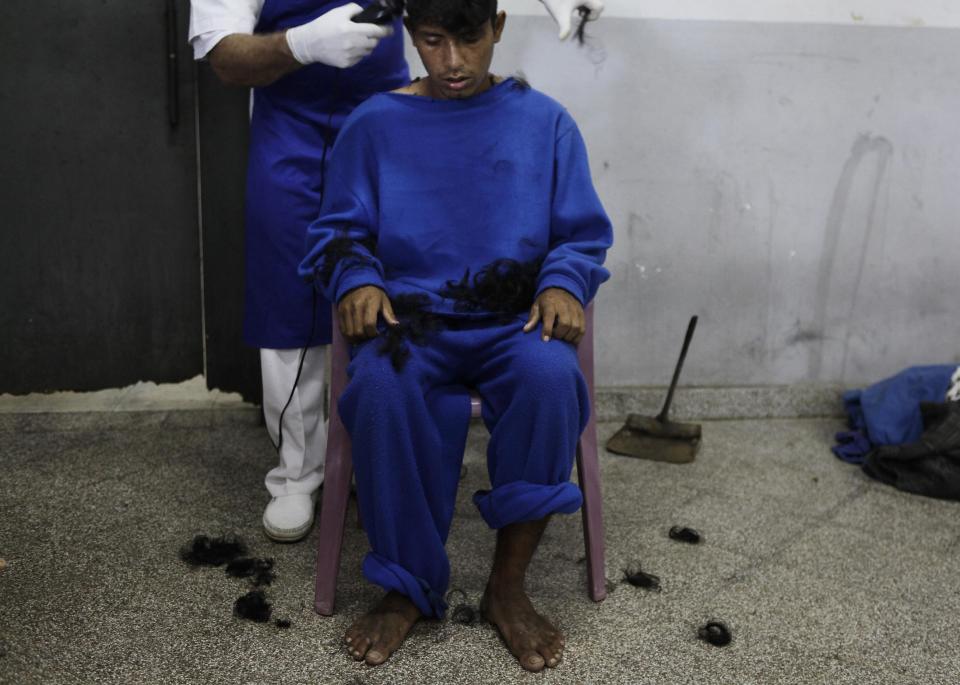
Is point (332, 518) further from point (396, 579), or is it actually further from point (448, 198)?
point (448, 198)

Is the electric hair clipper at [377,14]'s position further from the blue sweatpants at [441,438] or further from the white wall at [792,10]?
the white wall at [792,10]

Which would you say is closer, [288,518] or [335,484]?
[335,484]

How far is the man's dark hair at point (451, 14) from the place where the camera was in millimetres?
1646

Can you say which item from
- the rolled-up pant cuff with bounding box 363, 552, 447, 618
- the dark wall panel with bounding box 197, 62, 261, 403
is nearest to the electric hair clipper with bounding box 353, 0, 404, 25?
Answer: the dark wall panel with bounding box 197, 62, 261, 403

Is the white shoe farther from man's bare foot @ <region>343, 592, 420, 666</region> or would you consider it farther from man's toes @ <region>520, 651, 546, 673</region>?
man's toes @ <region>520, 651, 546, 673</region>

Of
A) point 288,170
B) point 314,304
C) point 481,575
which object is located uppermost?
point 288,170

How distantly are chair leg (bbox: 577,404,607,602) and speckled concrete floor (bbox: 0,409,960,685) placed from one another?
0.14 feet

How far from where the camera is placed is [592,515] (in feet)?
6.06

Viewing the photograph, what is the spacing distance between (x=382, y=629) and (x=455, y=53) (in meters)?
1.00

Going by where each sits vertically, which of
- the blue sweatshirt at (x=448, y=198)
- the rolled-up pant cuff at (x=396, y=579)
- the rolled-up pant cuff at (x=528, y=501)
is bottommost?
the rolled-up pant cuff at (x=396, y=579)

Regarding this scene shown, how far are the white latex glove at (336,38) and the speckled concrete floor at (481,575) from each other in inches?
39.1

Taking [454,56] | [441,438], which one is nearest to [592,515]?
[441,438]

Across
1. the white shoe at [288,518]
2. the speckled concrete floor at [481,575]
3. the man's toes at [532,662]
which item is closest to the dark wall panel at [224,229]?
the speckled concrete floor at [481,575]

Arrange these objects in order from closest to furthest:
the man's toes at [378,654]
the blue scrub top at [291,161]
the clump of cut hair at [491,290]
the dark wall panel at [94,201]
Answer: the man's toes at [378,654], the clump of cut hair at [491,290], the blue scrub top at [291,161], the dark wall panel at [94,201]
